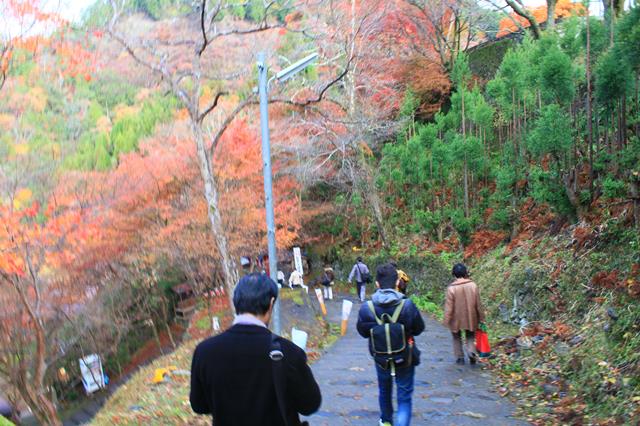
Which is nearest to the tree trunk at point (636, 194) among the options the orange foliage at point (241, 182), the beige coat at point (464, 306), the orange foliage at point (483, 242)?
the beige coat at point (464, 306)

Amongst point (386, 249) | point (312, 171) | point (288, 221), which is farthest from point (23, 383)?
point (386, 249)

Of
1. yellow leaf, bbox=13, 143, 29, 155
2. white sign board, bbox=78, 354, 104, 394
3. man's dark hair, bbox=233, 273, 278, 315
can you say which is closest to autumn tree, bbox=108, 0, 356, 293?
yellow leaf, bbox=13, 143, 29, 155

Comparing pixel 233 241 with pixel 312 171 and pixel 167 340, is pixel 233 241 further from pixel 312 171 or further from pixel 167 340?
pixel 167 340

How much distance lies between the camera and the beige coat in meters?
7.96

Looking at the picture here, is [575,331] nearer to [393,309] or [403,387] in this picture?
[403,387]

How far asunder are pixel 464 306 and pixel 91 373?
1942cm

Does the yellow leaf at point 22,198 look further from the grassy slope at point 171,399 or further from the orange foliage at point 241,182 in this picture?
the orange foliage at point 241,182

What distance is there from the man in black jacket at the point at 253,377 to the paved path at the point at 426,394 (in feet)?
11.8

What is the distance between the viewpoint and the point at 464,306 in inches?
314

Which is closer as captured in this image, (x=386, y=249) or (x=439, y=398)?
(x=439, y=398)

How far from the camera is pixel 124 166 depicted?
18.7 meters

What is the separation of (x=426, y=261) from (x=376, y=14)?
1066 centimetres

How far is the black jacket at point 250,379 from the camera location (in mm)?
2555

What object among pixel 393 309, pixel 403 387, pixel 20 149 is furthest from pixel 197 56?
pixel 403 387
